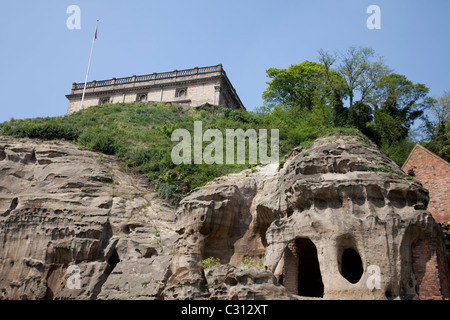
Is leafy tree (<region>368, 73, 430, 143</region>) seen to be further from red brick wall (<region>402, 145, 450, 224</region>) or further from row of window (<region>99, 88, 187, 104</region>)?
row of window (<region>99, 88, 187, 104</region>)

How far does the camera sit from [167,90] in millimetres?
52344

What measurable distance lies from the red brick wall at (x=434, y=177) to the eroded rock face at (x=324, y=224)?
662 cm

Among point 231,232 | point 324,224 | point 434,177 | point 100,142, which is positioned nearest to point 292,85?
point 100,142

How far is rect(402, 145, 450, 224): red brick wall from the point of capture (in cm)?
2280

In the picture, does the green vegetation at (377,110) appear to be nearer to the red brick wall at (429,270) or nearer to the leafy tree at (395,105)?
the leafy tree at (395,105)

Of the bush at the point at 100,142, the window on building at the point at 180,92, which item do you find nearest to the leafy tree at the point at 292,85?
the window on building at the point at 180,92

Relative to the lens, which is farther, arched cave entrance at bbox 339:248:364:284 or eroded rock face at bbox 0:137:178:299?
eroded rock face at bbox 0:137:178:299

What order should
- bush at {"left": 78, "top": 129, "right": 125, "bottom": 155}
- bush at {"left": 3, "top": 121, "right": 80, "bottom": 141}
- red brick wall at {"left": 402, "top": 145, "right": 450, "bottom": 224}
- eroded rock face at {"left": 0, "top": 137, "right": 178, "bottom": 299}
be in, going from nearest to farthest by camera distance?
eroded rock face at {"left": 0, "top": 137, "right": 178, "bottom": 299}, red brick wall at {"left": 402, "top": 145, "right": 450, "bottom": 224}, bush at {"left": 78, "top": 129, "right": 125, "bottom": 155}, bush at {"left": 3, "top": 121, "right": 80, "bottom": 141}

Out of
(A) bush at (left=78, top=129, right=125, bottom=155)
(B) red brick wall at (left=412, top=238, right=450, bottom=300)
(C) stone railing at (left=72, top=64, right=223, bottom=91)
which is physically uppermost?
(C) stone railing at (left=72, top=64, right=223, bottom=91)

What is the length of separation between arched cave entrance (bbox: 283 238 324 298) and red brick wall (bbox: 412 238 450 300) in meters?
4.14

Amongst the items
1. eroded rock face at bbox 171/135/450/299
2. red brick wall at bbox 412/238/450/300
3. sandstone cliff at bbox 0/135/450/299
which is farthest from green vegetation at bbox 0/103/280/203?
red brick wall at bbox 412/238/450/300

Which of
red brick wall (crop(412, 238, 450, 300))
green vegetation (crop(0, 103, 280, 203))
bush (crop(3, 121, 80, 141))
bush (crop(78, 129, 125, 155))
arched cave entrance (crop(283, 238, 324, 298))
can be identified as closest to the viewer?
red brick wall (crop(412, 238, 450, 300))

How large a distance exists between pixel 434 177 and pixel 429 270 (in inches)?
413
